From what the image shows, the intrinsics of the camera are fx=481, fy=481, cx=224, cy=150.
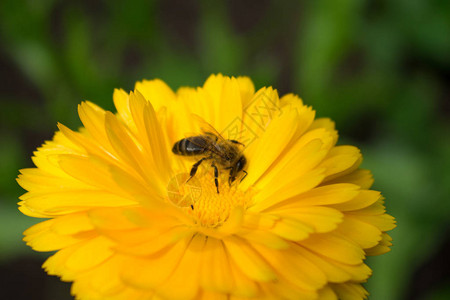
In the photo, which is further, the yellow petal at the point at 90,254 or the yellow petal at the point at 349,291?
the yellow petal at the point at 349,291

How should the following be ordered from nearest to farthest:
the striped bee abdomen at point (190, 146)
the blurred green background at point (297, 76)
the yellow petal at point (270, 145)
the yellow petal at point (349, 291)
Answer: the yellow petal at point (349, 291)
the yellow petal at point (270, 145)
the striped bee abdomen at point (190, 146)
the blurred green background at point (297, 76)

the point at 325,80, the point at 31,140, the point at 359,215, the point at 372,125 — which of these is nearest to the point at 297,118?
the point at 359,215

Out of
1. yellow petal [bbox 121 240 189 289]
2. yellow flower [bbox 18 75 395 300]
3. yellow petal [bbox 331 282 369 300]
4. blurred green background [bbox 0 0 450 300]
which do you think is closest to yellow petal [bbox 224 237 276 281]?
yellow flower [bbox 18 75 395 300]

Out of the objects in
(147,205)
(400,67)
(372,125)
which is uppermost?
(400,67)

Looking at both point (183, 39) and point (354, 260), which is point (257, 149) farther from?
point (183, 39)

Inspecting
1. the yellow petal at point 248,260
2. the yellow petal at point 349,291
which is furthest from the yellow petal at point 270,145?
the yellow petal at point 349,291

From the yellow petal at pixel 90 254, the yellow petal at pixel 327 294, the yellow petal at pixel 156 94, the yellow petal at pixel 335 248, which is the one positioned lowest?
the yellow petal at pixel 327 294

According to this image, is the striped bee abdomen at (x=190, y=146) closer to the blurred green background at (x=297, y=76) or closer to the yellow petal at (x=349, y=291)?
the yellow petal at (x=349, y=291)

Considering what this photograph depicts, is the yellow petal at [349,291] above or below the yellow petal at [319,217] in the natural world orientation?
below

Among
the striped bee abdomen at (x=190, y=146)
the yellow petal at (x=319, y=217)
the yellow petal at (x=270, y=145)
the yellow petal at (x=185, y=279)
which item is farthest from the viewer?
the striped bee abdomen at (x=190, y=146)
